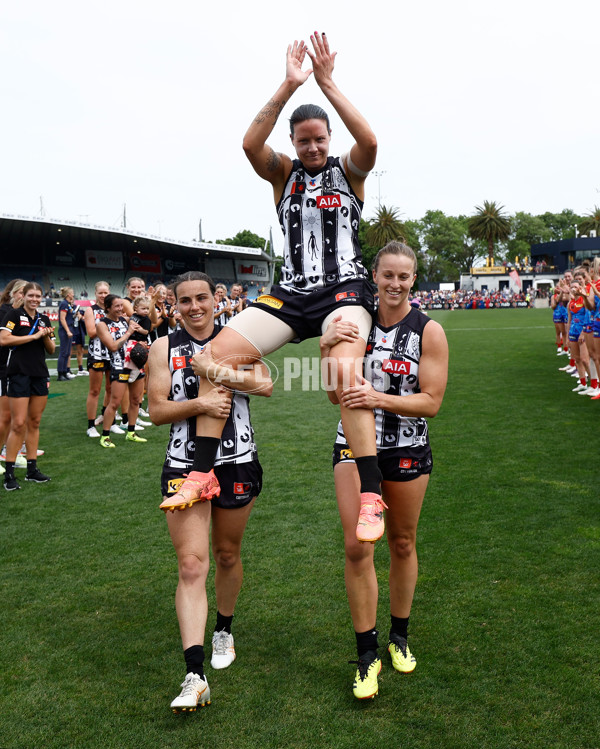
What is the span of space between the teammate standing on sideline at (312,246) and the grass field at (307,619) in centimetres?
114

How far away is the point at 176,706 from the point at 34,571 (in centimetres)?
233

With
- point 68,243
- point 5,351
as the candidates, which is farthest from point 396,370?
point 68,243

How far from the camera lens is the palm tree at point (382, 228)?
2766 inches

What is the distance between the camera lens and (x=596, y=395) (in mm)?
11062

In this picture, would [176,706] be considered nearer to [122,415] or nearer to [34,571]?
[34,571]

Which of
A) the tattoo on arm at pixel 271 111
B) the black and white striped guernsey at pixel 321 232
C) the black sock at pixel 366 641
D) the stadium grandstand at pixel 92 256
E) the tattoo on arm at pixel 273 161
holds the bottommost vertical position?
the black sock at pixel 366 641

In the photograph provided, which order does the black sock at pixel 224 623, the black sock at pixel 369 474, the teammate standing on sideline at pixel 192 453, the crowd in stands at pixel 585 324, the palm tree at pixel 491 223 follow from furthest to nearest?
the palm tree at pixel 491 223 < the crowd in stands at pixel 585 324 < the black sock at pixel 224 623 < the teammate standing on sideline at pixel 192 453 < the black sock at pixel 369 474

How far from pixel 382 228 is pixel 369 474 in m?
70.6

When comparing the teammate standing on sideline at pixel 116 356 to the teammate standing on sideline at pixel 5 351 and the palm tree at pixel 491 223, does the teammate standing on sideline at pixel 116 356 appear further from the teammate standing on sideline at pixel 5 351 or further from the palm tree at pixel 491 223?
the palm tree at pixel 491 223

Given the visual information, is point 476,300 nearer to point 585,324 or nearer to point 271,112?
point 585,324

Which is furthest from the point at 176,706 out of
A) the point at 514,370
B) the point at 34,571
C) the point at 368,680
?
the point at 514,370

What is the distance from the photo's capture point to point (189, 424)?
3.42m

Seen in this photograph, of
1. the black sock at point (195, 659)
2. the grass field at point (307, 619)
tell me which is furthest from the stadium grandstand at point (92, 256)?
the black sock at point (195, 659)

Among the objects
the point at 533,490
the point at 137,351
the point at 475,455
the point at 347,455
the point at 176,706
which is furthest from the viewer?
the point at 137,351
